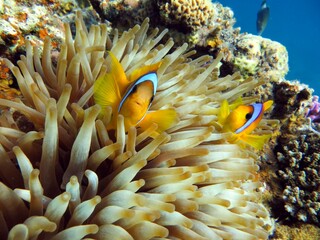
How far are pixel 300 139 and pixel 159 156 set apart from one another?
217cm

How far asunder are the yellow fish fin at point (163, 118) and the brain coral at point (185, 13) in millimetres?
1661

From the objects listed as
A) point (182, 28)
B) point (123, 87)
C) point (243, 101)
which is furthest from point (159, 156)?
point (182, 28)

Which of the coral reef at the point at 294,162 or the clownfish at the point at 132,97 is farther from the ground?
the coral reef at the point at 294,162

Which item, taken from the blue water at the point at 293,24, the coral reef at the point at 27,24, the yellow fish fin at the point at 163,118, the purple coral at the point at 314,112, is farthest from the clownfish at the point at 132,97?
the blue water at the point at 293,24

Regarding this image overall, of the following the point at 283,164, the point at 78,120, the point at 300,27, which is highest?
the point at 300,27

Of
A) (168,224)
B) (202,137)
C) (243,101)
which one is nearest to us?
(168,224)

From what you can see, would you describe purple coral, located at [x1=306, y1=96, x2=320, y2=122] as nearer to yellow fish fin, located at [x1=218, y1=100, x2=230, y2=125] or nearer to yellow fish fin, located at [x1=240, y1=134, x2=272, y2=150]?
yellow fish fin, located at [x1=240, y1=134, x2=272, y2=150]

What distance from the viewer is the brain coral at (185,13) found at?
2920mm

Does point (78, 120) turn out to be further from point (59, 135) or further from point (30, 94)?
point (30, 94)

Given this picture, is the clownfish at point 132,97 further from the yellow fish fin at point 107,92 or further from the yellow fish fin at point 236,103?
the yellow fish fin at point 236,103

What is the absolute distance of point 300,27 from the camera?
6825 cm

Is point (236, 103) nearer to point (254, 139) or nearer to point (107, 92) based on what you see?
point (254, 139)

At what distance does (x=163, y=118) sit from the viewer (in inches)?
62.2

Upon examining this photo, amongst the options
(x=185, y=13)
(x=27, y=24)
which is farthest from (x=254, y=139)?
(x=27, y=24)
